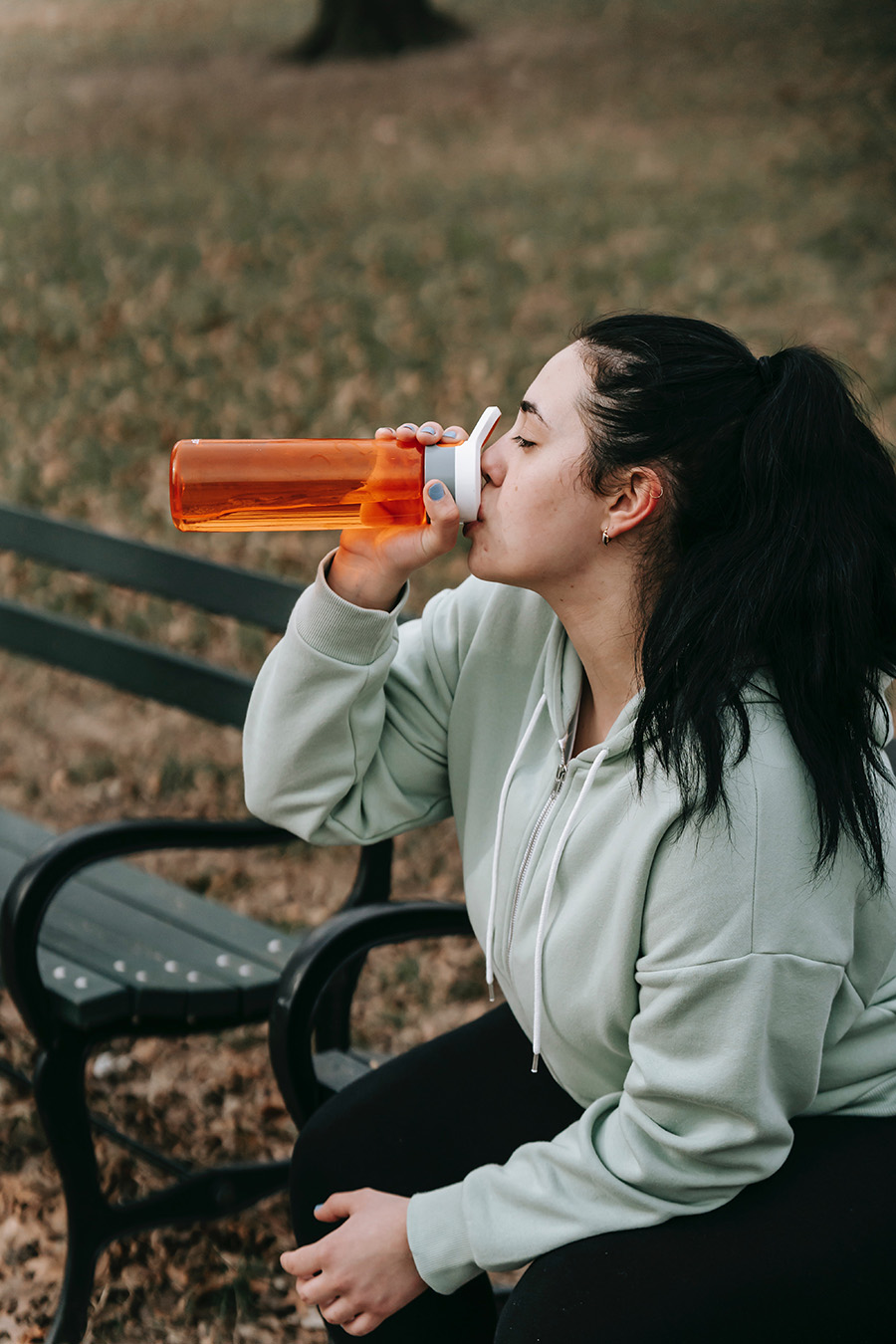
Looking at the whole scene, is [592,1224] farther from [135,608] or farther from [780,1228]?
[135,608]

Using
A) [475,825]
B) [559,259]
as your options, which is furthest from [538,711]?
[559,259]

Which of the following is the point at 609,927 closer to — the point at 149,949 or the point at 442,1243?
the point at 442,1243

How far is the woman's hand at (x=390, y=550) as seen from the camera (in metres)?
1.82

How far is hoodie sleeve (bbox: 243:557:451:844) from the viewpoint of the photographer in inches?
77.2

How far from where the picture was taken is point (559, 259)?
28.5 feet

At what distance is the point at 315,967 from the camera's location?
2.19m

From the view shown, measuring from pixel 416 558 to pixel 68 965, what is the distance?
1.12 m

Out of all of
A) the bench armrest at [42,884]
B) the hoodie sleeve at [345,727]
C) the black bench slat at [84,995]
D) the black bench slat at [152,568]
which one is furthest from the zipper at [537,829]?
the black bench slat at [152,568]

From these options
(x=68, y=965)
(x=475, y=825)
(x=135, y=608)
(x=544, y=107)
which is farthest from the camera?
(x=544, y=107)

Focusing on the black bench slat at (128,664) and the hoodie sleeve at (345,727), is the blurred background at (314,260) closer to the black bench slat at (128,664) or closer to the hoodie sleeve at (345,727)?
the black bench slat at (128,664)

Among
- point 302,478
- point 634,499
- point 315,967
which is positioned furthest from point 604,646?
point 315,967

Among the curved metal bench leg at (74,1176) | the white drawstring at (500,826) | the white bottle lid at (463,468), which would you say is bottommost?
the curved metal bench leg at (74,1176)

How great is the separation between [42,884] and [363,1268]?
99cm

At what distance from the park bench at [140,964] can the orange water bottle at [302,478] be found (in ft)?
2.70
